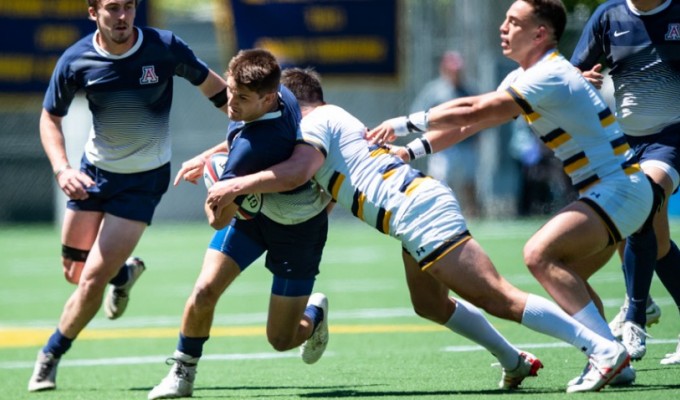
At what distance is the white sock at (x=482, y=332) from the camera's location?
659cm

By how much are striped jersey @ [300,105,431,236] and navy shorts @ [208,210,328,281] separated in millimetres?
412

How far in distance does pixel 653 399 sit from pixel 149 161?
370 centimetres

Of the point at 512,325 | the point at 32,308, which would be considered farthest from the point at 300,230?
the point at 32,308

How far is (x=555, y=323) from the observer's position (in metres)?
6.11

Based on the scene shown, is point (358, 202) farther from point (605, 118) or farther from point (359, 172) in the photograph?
point (605, 118)

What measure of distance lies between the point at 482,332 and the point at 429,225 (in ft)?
2.71

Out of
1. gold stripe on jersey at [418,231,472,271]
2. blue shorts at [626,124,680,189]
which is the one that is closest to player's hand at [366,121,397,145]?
gold stripe on jersey at [418,231,472,271]

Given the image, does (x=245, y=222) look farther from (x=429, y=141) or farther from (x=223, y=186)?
(x=429, y=141)

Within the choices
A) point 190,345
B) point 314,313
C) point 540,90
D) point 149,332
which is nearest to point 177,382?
point 190,345

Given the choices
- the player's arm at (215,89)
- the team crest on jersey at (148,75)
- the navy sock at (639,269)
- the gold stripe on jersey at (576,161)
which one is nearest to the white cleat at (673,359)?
the navy sock at (639,269)

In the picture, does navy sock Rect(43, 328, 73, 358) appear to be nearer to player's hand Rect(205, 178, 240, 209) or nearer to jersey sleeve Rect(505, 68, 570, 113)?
player's hand Rect(205, 178, 240, 209)

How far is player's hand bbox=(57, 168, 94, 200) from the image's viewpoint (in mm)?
7328

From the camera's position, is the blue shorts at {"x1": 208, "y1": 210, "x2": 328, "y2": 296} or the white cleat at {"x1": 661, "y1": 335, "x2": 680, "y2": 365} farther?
the white cleat at {"x1": 661, "y1": 335, "x2": 680, "y2": 365}

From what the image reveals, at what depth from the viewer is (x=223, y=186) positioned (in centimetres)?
627
